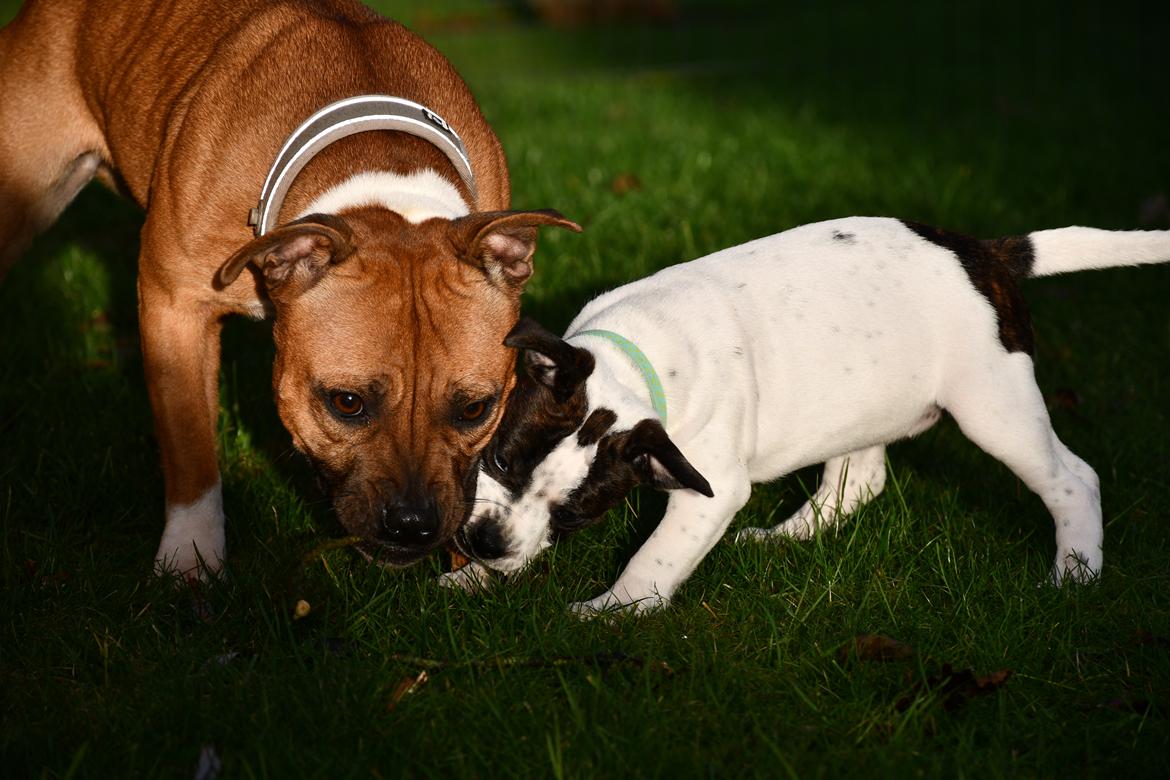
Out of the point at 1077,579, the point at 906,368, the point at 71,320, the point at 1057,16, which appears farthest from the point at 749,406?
the point at 1057,16

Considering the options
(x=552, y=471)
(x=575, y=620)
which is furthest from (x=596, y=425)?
(x=575, y=620)

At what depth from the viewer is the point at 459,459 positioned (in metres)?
4.11

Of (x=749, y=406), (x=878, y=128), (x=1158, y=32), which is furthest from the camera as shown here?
(x=1158, y=32)

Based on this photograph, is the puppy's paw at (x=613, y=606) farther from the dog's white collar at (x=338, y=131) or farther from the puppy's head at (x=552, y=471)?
the dog's white collar at (x=338, y=131)

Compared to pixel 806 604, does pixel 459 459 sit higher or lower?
higher

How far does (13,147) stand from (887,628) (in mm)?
3910

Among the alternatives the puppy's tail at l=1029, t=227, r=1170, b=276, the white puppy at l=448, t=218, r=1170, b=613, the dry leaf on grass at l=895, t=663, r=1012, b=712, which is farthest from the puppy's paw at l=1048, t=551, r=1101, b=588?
the puppy's tail at l=1029, t=227, r=1170, b=276

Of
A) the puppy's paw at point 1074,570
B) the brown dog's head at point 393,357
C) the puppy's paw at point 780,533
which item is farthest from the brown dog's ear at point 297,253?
the puppy's paw at point 1074,570

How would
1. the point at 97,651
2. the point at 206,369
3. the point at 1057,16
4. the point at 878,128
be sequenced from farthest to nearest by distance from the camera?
the point at 1057,16
the point at 878,128
the point at 206,369
the point at 97,651

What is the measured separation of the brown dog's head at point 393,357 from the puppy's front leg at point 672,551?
57 centimetres

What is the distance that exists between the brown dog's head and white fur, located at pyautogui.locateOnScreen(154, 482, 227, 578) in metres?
0.54

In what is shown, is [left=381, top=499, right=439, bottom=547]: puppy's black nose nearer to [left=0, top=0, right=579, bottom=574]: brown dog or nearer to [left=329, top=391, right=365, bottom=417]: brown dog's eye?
[left=0, top=0, right=579, bottom=574]: brown dog

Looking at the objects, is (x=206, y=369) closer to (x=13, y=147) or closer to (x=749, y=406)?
(x=13, y=147)

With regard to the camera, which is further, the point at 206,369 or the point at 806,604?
the point at 206,369
